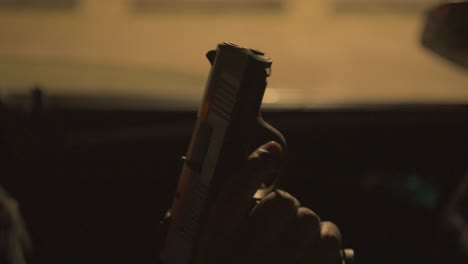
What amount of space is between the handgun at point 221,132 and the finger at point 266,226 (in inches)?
2.6

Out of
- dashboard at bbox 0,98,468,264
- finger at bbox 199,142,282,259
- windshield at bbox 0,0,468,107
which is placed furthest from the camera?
windshield at bbox 0,0,468,107

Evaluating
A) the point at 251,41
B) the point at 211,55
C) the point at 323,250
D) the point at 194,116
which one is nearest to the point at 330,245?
the point at 323,250

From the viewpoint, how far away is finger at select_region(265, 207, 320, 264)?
2.37 feet

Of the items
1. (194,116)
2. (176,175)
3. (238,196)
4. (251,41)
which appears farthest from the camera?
(251,41)

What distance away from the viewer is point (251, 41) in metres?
2.55

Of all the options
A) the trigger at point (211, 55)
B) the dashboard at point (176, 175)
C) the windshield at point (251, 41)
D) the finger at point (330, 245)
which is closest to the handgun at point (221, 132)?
the trigger at point (211, 55)

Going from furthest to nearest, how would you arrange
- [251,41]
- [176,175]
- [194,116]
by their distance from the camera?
[251,41] < [194,116] < [176,175]

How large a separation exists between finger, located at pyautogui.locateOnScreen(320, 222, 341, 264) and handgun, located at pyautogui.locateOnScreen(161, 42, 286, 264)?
0.42 ft

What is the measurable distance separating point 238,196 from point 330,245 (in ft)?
0.46

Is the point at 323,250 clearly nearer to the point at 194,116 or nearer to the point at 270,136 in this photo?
the point at 270,136

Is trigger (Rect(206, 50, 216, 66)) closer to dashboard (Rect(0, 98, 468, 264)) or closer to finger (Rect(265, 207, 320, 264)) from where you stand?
finger (Rect(265, 207, 320, 264))

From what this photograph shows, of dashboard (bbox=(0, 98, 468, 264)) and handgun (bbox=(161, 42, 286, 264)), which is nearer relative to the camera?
handgun (bbox=(161, 42, 286, 264))

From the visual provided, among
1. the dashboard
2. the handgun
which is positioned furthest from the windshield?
the handgun

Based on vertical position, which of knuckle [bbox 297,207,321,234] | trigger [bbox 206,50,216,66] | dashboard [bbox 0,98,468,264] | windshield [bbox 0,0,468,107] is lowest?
dashboard [bbox 0,98,468,264]
